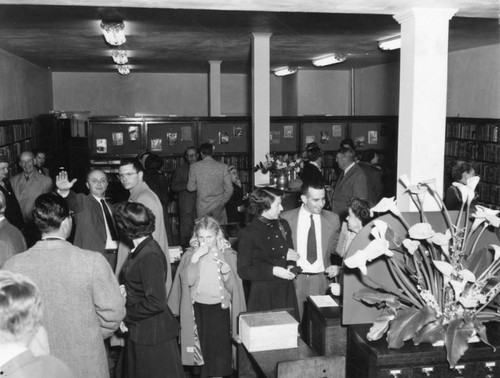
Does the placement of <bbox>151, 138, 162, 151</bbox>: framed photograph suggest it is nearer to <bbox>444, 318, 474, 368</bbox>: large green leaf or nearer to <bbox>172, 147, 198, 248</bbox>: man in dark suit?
<bbox>172, 147, 198, 248</bbox>: man in dark suit

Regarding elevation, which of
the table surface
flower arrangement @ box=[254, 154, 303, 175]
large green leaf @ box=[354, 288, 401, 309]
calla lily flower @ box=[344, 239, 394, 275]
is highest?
flower arrangement @ box=[254, 154, 303, 175]

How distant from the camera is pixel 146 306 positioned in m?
3.26

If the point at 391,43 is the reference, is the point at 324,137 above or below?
below

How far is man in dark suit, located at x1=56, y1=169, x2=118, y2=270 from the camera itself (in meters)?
4.87

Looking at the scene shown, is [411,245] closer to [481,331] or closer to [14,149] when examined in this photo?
[481,331]

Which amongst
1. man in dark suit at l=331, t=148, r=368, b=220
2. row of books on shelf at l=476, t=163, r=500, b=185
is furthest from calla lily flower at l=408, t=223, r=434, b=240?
row of books on shelf at l=476, t=163, r=500, b=185

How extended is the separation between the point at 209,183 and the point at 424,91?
415 centimetres

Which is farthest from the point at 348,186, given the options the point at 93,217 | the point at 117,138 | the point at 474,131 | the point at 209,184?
the point at 117,138

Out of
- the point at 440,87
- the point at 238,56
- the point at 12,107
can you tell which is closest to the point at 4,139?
the point at 12,107

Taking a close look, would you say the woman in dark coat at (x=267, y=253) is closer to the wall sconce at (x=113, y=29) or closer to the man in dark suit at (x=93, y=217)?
the man in dark suit at (x=93, y=217)

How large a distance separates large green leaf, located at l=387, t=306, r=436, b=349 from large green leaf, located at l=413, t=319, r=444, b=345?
0.03 meters

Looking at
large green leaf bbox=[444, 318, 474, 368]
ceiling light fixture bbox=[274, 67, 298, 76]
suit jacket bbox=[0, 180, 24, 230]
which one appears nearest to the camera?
large green leaf bbox=[444, 318, 474, 368]

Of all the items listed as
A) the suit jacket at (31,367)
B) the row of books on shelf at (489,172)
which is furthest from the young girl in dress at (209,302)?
the row of books on shelf at (489,172)

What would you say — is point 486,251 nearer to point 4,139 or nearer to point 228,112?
point 4,139
